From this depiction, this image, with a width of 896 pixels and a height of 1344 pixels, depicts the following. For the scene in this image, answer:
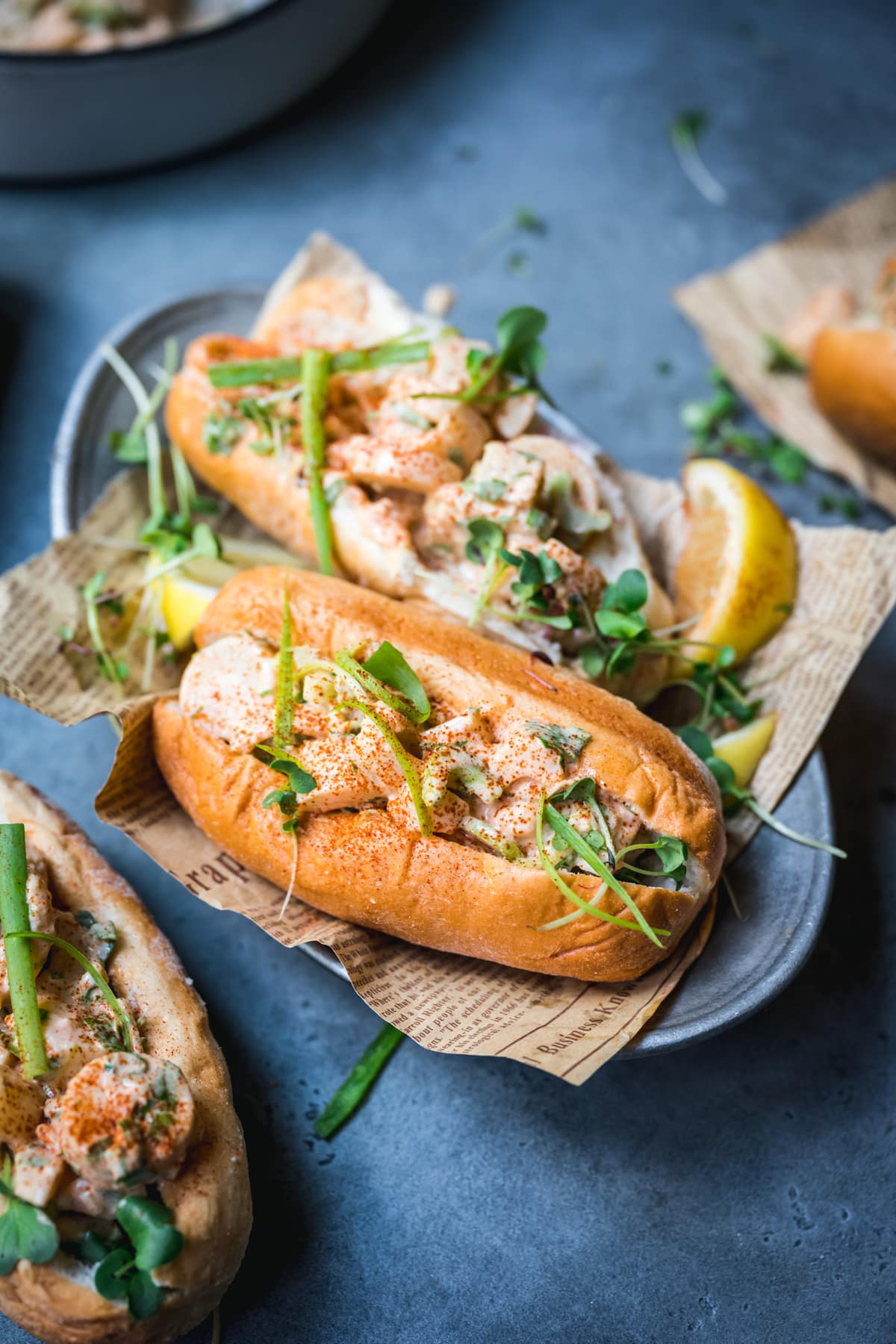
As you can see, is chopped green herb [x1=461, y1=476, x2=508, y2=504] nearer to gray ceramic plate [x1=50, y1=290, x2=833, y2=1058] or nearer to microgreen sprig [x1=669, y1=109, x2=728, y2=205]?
gray ceramic plate [x1=50, y1=290, x2=833, y2=1058]

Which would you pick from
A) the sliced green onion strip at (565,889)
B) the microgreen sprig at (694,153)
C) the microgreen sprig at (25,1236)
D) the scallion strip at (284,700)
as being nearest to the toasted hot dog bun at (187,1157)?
the microgreen sprig at (25,1236)

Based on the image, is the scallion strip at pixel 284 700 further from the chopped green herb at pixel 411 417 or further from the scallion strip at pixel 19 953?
the chopped green herb at pixel 411 417

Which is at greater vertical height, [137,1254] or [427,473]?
[427,473]

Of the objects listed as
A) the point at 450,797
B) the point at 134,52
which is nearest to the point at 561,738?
the point at 450,797

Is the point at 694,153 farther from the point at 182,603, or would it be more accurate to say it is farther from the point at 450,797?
the point at 450,797

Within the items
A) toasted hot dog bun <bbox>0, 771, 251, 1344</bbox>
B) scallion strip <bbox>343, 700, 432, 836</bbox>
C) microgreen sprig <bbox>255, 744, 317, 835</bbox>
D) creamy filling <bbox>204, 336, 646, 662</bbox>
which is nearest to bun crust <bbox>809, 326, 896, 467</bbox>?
creamy filling <bbox>204, 336, 646, 662</bbox>

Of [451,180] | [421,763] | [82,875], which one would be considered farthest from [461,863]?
[451,180]

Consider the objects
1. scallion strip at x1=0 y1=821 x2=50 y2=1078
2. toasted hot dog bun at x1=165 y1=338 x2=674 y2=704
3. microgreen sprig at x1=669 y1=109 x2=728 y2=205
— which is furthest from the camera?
microgreen sprig at x1=669 y1=109 x2=728 y2=205
